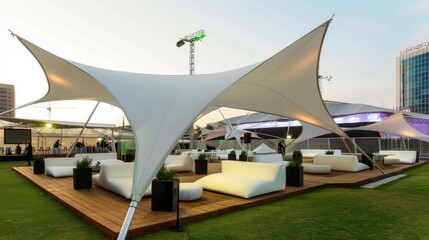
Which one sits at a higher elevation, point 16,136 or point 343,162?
point 16,136

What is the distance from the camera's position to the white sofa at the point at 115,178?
252 inches

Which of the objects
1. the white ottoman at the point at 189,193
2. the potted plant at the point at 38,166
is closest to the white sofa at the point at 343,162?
the white ottoman at the point at 189,193

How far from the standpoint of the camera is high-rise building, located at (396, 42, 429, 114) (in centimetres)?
8212

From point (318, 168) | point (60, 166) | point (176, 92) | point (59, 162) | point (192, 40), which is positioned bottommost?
point (318, 168)

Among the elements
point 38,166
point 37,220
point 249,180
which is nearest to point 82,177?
A: point 37,220

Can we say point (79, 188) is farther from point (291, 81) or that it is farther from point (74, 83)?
point (291, 81)

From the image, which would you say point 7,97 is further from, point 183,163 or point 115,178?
point 115,178

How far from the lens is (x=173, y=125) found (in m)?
4.31

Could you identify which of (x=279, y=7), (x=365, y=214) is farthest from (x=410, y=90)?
(x=365, y=214)

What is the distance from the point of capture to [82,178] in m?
7.41

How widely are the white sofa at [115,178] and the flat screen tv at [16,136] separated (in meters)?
17.7

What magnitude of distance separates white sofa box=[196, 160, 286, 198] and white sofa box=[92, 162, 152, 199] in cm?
159

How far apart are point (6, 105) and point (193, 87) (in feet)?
285

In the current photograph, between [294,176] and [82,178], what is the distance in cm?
552
